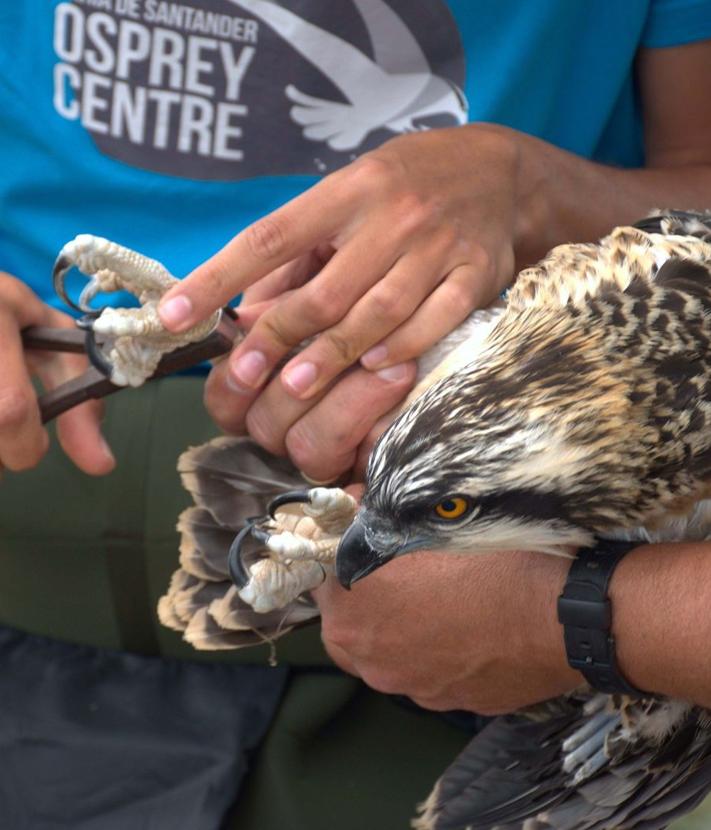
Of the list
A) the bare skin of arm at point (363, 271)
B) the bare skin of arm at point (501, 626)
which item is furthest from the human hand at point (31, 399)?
the bare skin of arm at point (501, 626)

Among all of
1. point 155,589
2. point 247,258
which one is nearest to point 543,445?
point 247,258

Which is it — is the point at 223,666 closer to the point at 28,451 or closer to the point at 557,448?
the point at 28,451

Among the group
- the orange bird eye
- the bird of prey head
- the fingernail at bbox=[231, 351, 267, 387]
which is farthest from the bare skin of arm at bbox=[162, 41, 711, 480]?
the orange bird eye

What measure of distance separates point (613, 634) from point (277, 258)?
0.69m

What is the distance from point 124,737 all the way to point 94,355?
2.19ft

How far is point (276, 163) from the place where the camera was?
7.00 feet

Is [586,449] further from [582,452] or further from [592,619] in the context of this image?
[592,619]

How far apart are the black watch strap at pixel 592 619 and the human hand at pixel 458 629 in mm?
44

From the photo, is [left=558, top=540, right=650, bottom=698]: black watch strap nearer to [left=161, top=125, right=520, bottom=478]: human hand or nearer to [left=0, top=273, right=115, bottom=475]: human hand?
[left=161, top=125, right=520, bottom=478]: human hand

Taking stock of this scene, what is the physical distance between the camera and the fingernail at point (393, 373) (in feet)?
6.08

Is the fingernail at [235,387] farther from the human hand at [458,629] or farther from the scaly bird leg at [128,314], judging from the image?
the human hand at [458,629]

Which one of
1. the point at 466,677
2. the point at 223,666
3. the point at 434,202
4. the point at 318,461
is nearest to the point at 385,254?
the point at 434,202

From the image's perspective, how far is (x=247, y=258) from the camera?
1.75m

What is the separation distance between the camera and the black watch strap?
1579 mm
